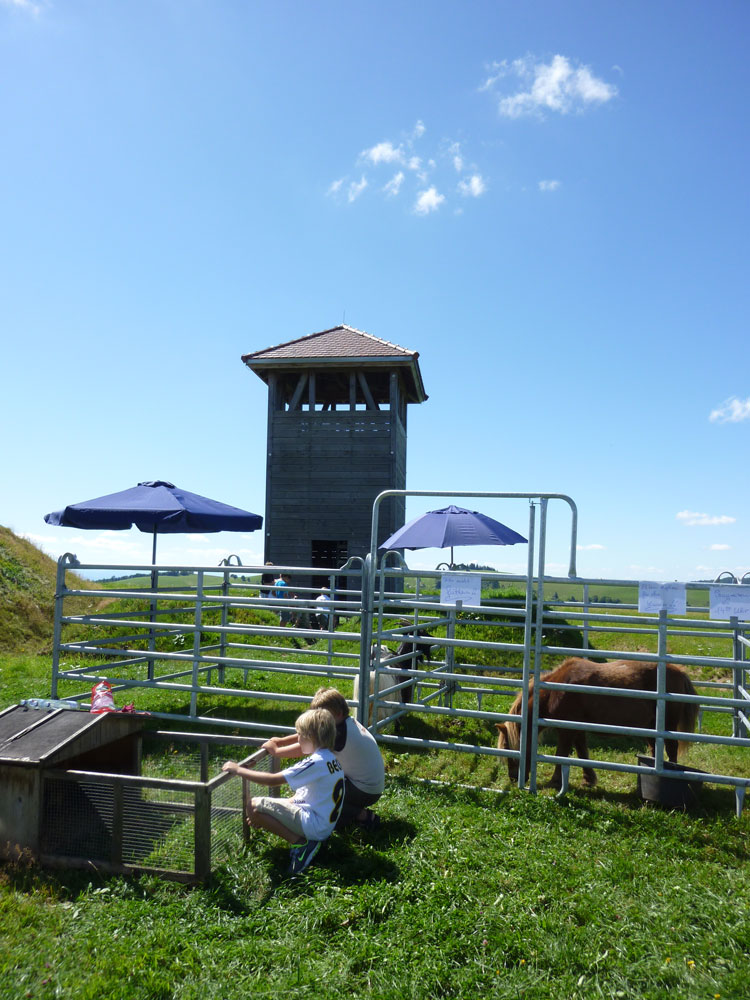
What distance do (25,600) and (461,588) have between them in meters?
15.4

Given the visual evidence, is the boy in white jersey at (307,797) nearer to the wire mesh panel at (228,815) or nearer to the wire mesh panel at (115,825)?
the wire mesh panel at (228,815)

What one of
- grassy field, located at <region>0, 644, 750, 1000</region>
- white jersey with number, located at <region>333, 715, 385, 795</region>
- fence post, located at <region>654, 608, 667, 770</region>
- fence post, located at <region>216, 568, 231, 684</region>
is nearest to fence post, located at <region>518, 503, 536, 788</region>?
grassy field, located at <region>0, 644, 750, 1000</region>

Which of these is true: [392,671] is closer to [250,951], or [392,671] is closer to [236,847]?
[236,847]

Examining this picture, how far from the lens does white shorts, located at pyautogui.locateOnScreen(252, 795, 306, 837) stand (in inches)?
171

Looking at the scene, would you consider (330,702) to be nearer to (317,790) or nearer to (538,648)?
(317,790)

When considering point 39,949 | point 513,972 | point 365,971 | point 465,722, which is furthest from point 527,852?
point 465,722

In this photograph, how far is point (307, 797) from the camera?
173 inches

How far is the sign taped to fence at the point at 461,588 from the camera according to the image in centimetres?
625

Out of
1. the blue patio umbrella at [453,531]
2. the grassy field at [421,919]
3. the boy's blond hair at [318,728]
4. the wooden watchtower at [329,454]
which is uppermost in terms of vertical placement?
the wooden watchtower at [329,454]

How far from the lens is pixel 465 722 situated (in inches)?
341

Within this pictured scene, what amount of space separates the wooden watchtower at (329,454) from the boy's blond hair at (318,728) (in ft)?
47.0

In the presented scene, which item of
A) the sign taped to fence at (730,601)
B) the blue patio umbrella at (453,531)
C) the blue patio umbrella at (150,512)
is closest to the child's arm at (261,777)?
the sign taped to fence at (730,601)

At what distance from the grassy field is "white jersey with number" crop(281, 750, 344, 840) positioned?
227 mm

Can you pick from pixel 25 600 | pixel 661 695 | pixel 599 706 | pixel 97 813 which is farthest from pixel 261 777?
pixel 25 600
